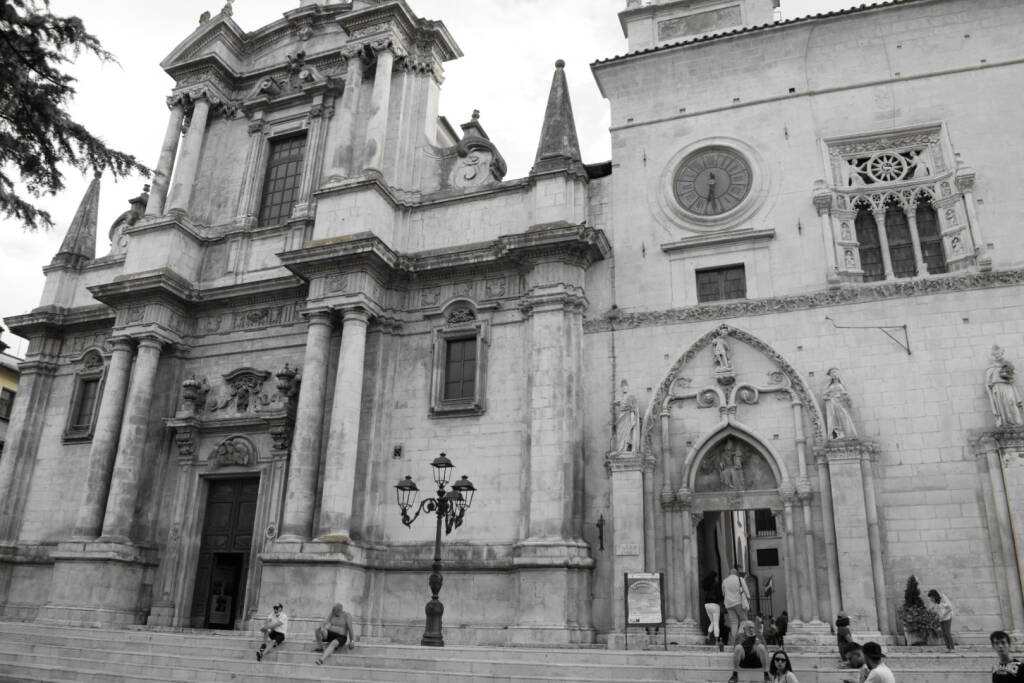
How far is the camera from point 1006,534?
49.6 feet

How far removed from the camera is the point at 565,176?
20328mm

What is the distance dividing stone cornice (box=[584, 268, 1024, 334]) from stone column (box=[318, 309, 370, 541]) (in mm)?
5552

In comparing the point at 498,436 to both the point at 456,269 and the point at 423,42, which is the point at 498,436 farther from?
the point at 423,42

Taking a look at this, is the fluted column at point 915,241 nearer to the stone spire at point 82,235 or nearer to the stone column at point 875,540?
the stone column at point 875,540

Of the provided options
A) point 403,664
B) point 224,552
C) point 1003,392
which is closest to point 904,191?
point 1003,392

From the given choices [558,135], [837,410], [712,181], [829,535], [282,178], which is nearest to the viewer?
[829,535]

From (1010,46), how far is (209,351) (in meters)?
21.5

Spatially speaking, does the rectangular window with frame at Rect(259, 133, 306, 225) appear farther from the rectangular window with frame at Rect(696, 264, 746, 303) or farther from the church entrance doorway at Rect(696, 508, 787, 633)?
the church entrance doorway at Rect(696, 508, 787, 633)

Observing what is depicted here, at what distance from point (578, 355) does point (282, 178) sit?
11.8 m

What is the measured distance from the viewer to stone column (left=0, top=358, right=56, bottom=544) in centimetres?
2367

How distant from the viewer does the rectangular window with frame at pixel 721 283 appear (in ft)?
62.5

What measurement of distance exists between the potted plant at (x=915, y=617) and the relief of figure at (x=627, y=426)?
5.86 meters

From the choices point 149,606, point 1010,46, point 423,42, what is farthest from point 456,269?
point 1010,46

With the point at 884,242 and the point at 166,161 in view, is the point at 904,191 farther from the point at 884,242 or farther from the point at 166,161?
the point at 166,161
